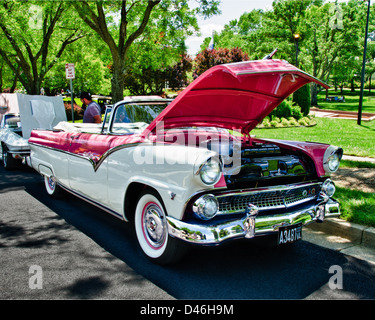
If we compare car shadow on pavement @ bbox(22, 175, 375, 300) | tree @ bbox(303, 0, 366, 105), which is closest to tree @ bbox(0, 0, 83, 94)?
car shadow on pavement @ bbox(22, 175, 375, 300)

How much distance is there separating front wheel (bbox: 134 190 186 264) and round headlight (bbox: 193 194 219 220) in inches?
14.4

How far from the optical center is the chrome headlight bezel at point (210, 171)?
2855mm

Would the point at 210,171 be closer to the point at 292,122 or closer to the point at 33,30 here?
the point at 292,122

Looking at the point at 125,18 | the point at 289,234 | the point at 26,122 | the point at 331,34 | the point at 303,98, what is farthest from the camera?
the point at 331,34

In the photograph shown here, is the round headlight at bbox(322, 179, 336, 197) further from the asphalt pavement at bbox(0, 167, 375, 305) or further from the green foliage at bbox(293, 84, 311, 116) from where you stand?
Answer: the green foliage at bbox(293, 84, 311, 116)

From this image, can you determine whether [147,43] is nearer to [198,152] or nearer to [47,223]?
[47,223]

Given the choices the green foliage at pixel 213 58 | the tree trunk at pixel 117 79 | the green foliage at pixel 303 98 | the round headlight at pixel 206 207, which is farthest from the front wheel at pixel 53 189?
the green foliage at pixel 213 58

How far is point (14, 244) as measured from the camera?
3.97 metres

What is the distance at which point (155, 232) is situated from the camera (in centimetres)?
345

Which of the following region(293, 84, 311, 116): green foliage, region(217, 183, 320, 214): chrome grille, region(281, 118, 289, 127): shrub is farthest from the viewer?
region(293, 84, 311, 116): green foliage

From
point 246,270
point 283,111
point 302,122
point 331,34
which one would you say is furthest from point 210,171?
point 331,34

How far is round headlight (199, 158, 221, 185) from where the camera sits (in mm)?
2869

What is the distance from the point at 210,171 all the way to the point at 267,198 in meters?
0.74

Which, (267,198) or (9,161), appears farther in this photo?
(9,161)
